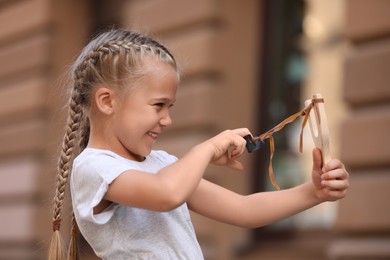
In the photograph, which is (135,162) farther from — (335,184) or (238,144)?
(335,184)

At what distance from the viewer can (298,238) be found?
6.26 m

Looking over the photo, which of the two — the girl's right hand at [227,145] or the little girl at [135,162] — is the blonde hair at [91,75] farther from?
the girl's right hand at [227,145]

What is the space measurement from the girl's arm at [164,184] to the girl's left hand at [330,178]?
12.0 inches

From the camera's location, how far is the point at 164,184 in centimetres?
212

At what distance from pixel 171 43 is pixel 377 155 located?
2.11 metres

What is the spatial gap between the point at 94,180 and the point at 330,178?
616 mm

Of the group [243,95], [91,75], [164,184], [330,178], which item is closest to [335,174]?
[330,178]

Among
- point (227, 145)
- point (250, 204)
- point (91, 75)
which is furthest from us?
point (250, 204)

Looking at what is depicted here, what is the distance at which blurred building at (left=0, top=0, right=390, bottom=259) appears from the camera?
16.2ft

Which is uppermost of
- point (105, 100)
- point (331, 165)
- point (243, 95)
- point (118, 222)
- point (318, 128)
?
point (243, 95)

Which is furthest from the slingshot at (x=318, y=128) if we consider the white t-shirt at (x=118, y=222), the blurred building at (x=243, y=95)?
the blurred building at (x=243, y=95)

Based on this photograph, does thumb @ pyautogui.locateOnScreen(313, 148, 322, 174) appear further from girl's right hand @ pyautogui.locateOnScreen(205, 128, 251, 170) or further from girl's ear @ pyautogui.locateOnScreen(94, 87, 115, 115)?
girl's ear @ pyautogui.locateOnScreen(94, 87, 115, 115)

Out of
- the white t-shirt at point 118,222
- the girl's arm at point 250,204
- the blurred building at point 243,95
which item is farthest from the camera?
the blurred building at point 243,95

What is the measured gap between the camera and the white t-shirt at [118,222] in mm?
2229
